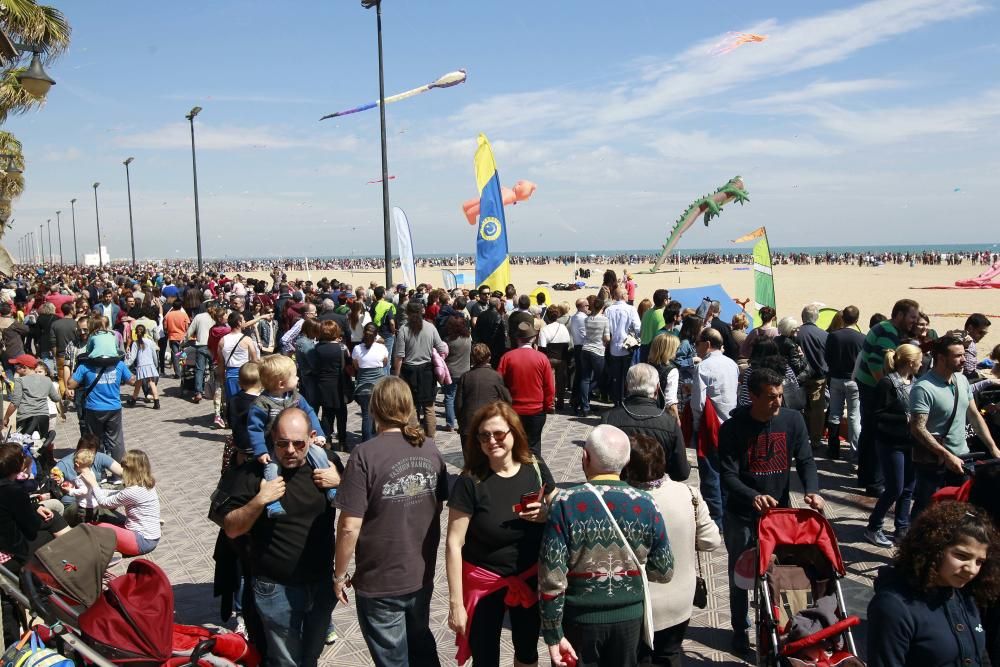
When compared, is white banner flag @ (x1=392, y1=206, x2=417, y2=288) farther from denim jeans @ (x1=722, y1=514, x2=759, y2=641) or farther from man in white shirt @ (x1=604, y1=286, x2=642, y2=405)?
denim jeans @ (x1=722, y1=514, x2=759, y2=641)

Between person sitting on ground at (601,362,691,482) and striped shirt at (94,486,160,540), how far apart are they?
10.9 feet

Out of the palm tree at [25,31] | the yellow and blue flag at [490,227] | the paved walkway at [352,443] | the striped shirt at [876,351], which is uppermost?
the palm tree at [25,31]

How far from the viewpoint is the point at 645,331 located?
9.39m

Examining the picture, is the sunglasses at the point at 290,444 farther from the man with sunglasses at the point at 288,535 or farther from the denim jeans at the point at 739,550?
the denim jeans at the point at 739,550

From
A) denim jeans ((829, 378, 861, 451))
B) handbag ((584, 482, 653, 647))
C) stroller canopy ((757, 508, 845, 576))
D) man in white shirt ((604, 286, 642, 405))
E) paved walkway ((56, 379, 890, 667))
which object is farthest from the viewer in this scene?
man in white shirt ((604, 286, 642, 405))

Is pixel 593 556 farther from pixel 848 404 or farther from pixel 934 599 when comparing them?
pixel 848 404

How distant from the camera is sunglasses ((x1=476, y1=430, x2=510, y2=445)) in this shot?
2963 mm

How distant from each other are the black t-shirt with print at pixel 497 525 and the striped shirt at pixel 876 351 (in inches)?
181

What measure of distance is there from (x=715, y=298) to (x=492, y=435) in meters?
11.2

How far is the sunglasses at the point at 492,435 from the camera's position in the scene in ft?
9.72

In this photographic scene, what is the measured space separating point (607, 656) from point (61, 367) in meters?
11.4

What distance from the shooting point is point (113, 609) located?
300 cm

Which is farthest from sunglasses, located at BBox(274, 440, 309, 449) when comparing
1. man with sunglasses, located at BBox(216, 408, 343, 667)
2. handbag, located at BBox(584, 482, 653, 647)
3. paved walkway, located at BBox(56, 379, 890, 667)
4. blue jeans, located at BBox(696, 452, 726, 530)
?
blue jeans, located at BBox(696, 452, 726, 530)

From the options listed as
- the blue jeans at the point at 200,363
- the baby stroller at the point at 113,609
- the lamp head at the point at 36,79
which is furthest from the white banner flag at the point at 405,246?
the baby stroller at the point at 113,609
